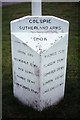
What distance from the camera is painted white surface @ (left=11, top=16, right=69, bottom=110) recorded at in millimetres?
4035

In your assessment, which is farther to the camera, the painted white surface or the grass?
the grass

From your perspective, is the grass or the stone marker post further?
the grass

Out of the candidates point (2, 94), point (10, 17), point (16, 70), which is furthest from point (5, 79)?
point (10, 17)

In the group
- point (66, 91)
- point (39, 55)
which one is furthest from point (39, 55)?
point (66, 91)

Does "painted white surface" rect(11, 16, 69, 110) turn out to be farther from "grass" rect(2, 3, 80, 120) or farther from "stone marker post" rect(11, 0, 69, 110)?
"grass" rect(2, 3, 80, 120)

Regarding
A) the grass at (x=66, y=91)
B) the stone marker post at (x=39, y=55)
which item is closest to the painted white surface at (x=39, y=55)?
the stone marker post at (x=39, y=55)

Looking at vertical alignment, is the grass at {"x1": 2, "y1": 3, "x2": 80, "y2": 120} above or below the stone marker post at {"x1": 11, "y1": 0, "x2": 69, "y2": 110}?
below

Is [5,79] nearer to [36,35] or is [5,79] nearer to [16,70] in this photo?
[16,70]

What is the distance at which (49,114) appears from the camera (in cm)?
420

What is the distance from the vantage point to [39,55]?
3.93 m

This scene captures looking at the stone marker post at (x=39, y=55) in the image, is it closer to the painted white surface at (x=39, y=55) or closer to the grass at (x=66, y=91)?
the painted white surface at (x=39, y=55)

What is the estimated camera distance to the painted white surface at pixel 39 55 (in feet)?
13.2

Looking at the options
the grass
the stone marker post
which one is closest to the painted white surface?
the stone marker post

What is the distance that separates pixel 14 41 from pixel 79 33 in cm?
394
